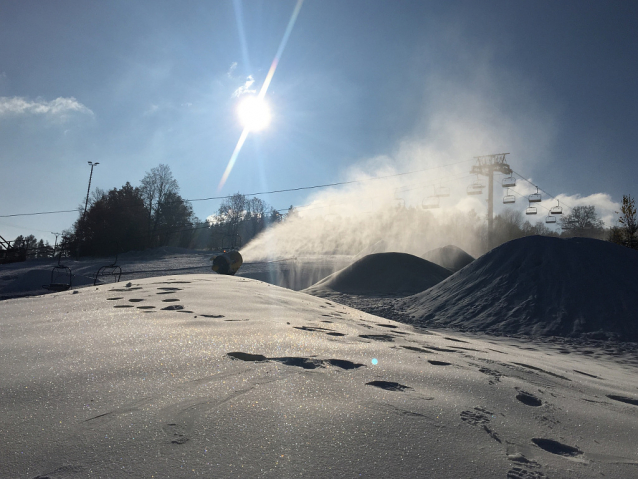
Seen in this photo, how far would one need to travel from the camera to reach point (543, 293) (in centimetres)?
928

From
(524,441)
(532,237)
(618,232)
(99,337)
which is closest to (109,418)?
Answer: (99,337)

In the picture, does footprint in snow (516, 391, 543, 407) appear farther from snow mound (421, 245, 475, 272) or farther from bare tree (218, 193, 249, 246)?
Answer: bare tree (218, 193, 249, 246)

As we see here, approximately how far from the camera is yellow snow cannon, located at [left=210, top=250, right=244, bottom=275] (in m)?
16.2

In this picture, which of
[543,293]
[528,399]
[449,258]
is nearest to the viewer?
[528,399]

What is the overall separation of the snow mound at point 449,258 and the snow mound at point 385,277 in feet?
15.5

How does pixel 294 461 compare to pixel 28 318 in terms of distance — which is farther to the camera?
pixel 28 318

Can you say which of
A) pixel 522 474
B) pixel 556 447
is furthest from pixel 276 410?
pixel 556 447

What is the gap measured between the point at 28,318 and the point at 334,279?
1494cm

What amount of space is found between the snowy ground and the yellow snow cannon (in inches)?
527

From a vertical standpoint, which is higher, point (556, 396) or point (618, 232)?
point (618, 232)

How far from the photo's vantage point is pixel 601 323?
26.4ft

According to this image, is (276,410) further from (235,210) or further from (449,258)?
(235,210)

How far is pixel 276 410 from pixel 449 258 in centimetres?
2384

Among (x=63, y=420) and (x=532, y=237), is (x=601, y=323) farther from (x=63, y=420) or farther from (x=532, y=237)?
(x=63, y=420)
